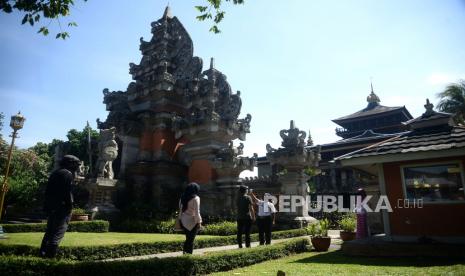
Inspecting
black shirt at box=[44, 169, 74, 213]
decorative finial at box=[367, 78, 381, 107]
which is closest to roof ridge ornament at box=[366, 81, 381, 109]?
decorative finial at box=[367, 78, 381, 107]

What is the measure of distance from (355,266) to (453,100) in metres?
27.6

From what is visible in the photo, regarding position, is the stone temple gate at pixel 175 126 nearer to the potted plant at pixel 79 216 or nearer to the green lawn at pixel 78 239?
the potted plant at pixel 79 216

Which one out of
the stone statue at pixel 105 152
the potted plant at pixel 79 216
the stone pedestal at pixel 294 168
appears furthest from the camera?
the stone statue at pixel 105 152

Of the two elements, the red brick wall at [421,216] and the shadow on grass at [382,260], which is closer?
the shadow on grass at [382,260]

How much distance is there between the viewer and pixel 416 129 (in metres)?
10.9

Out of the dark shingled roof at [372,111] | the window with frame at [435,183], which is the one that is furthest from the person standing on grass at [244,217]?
the dark shingled roof at [372,111]

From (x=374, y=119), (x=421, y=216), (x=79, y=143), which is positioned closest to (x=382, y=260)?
(x=421, y=216)

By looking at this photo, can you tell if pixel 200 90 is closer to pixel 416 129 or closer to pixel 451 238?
pixel 416 129

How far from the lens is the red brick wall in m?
8.74

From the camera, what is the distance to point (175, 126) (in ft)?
54.0

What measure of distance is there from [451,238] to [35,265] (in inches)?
376

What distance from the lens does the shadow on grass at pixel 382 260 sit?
7.32m

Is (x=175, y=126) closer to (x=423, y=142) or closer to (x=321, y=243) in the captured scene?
(x=321, y=243)

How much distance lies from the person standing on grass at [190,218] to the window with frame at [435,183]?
6.10 m
